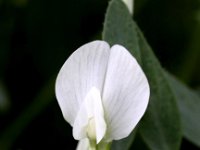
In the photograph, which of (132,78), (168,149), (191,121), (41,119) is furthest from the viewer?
(41,119)

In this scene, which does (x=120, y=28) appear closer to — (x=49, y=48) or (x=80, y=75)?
(x=80, y=75)

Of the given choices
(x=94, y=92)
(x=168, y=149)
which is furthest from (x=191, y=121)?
(x=94, y=92)

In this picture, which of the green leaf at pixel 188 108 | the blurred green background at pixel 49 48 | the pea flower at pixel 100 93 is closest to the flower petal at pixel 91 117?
the pea flower at pixel 100 93

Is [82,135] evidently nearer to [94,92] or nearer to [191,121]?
[94,92]

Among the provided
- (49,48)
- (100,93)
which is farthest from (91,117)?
(49,48)

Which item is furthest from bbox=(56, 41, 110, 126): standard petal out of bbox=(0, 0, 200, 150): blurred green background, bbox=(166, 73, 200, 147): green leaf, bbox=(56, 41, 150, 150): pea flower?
bbox=(0, 0, 200, 150): blurred green background

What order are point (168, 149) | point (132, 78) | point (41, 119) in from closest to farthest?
point (132, 78) < point (168, 149) < point (41, 119)

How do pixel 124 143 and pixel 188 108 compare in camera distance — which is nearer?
pixel 124 143
